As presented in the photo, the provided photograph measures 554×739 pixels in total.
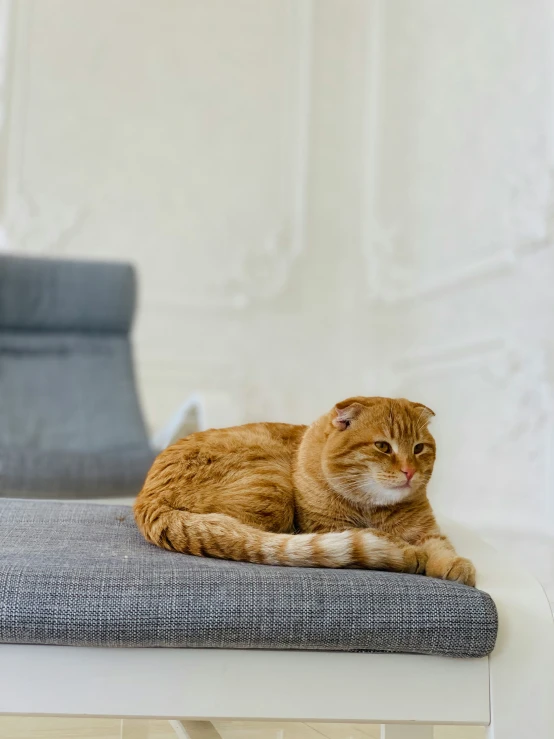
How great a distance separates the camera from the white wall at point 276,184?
9.48 feet

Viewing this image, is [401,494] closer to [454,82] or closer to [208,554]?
[208,554]

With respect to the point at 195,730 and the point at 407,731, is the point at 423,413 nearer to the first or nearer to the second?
the point at 407,731

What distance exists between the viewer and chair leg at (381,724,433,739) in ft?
2.56

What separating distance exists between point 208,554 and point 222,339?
2.75 metres

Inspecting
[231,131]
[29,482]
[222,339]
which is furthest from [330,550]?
[231,131]

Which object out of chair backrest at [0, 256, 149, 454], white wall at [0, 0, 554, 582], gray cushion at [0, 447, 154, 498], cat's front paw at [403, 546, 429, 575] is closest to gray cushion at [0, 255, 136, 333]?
chair backrest at [0, 256, 149, 454]

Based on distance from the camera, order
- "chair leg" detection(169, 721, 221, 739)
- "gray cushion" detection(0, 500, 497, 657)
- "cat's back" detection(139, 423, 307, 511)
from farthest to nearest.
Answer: "chair leg" detection(169, 721, 221, 739)
"cat's back" detection(139, 423, 307, 511)
"gray cushion" detection(0, 500, 497, 657)

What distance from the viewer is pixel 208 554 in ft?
2.73

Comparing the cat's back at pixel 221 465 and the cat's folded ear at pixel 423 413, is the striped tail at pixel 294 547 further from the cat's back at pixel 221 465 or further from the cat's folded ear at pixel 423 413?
the cat's folded ear at pixel 423 413

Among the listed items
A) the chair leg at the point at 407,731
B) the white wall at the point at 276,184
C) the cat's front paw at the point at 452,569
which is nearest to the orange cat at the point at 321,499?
the cat's front paw at the point at 452,569

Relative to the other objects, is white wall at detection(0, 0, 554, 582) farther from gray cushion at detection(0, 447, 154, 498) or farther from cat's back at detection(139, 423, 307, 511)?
cat's back at detection(139, 423, 307, 511)

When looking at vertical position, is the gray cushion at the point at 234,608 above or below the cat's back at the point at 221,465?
below

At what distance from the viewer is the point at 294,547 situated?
2.62ft

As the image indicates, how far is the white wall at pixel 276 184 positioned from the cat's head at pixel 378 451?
1.82m
